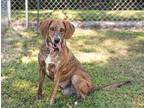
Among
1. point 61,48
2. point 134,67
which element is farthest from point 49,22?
point 134,67

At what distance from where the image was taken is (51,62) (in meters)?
5.46

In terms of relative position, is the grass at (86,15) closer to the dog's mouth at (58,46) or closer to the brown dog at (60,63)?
the brown dog at (60,63)

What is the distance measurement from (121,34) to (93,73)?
125 inches

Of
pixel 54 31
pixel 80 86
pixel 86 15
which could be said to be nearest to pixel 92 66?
pixel 80 86

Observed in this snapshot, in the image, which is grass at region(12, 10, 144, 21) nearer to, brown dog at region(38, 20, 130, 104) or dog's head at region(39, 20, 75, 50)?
brown dog at region(38, 20, 130, 104)

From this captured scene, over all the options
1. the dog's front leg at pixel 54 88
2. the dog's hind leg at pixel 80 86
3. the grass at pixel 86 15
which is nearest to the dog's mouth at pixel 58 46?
the dog's front leg at pixel 54 88

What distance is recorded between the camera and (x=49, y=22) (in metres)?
5.31

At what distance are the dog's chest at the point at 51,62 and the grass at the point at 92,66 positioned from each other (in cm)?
40

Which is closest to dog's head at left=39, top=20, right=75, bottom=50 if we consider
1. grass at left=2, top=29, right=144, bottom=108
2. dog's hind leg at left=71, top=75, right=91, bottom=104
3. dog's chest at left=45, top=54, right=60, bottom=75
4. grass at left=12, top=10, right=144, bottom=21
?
dog's chest at left=45, top=54, right=60, bottom=75

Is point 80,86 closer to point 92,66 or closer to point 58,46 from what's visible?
point 58,46

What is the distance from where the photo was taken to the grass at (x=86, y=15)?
1134 cm

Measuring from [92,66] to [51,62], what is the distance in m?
2.10

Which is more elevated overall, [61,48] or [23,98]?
[61,48]

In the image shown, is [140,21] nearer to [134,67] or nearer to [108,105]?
[134,67]
